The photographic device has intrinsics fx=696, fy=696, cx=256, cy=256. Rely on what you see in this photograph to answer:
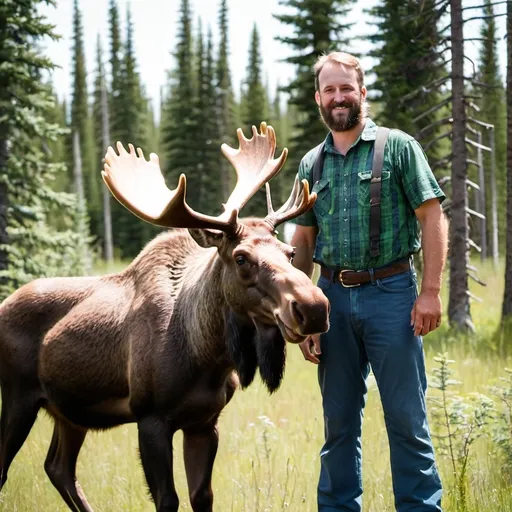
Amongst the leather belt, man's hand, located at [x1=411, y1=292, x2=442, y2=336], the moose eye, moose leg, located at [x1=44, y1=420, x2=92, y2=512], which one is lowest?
moose leg, located at [x1=44, y1=420, x2=92, y2=512]

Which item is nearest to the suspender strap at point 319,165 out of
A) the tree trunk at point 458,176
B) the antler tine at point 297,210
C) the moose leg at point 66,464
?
the antler tine at point 297,210

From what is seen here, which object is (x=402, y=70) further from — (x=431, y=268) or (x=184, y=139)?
(x=184, y=139)

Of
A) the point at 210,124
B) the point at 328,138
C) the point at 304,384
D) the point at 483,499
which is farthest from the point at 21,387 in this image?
the point at 210,124

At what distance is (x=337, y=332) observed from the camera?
4.05 metres

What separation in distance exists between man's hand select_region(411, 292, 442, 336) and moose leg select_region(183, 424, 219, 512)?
142cm

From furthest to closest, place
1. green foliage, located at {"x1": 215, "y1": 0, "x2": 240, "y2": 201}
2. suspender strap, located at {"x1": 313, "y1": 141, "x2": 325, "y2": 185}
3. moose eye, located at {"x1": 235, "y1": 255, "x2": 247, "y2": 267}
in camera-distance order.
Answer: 1. green foliage, located at {"x1": 215, "y1": 0, "x2": 240, "y2": 201}
2. suspender strap, located at {"x1": 313, "y1": 141, "x2": 325, "y2": 185}
3. moose eye, located at {"x1": 235, "y1": 255, "x2": 247, "y2": 267}

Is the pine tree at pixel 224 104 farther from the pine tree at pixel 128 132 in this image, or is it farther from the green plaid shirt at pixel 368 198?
the green plaid shirt at pixel 368 198

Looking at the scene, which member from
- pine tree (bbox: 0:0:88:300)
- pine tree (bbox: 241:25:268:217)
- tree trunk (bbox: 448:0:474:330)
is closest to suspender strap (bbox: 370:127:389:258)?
tree trunk (bbox: 448:0:474:330)

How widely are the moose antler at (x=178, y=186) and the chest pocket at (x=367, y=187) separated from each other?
52 centimetres

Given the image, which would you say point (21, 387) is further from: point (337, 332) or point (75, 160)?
point (75, 160)

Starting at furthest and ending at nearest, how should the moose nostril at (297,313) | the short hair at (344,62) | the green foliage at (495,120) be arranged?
the green foliage at (495,120) < the short hair at (344,62) < the moose nostril at (297,313)

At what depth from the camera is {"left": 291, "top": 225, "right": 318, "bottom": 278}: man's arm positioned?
4320 mm

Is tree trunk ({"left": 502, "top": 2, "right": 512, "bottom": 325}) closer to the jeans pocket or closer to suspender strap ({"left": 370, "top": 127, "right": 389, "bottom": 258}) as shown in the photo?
the jeans pocket

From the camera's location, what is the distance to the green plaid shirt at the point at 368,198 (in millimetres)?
3834
